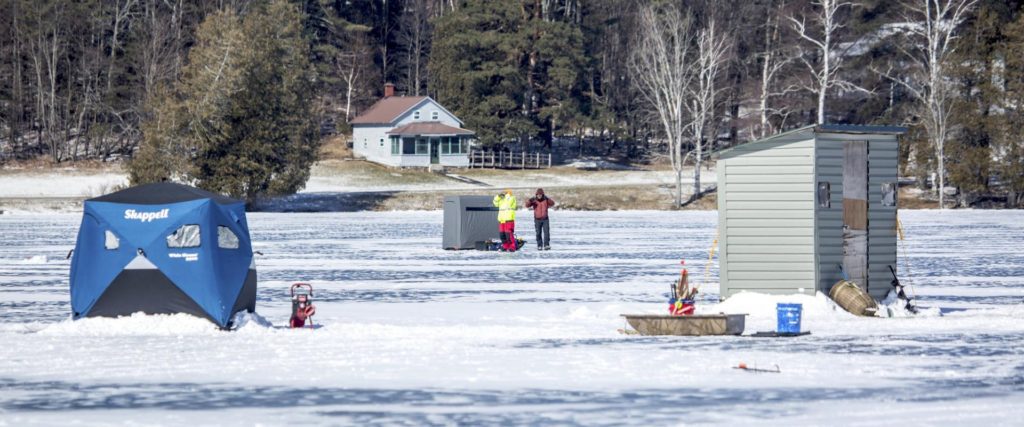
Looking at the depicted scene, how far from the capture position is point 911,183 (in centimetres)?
7675

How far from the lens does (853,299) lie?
794 inches

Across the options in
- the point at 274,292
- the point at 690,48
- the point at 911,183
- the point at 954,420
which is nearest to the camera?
the point at 954,420

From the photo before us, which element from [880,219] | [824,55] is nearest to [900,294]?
[880,219]

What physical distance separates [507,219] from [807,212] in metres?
14.0

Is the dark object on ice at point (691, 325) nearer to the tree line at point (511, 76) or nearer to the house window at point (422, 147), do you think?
the tree line at point (511, 76)

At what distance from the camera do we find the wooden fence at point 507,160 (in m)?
88.9

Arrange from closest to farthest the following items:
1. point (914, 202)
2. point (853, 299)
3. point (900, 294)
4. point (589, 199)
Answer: point (853, 299) → point (900, 294) → point (589, 199) → point (914, 202)

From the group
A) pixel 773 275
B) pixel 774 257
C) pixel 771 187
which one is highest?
pixel 771 187

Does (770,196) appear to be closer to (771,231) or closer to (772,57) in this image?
(771,231)

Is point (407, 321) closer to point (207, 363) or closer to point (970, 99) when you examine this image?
point (207, 363)

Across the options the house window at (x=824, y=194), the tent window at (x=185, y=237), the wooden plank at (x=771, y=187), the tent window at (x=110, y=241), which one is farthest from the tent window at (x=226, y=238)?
the house window at (x=824, y=194)

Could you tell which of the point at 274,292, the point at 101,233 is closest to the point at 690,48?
the point at 274,292

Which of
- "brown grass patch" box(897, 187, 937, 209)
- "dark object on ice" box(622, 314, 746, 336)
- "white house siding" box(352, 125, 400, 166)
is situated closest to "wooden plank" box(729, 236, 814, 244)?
"dark object on ice" box(622, 314, 746, 336)

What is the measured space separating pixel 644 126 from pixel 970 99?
31883 millimetres
